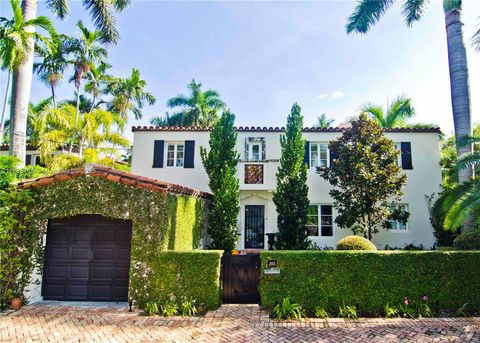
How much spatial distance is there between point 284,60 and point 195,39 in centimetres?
405

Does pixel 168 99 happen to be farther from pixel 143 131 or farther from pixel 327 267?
pixel 327 267

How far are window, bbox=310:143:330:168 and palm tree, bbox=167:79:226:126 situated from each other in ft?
48.8

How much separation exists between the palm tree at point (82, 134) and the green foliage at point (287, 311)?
12323 mm

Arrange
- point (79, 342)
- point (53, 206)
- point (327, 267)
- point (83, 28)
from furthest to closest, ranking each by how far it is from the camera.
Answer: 1. point (83, 28)
2. point (53, 206)
3. point (327, 267)
4. point (79, 342)

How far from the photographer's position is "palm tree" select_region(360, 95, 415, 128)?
19.5 meters

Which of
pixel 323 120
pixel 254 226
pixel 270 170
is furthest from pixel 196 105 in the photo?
pixel 254 226

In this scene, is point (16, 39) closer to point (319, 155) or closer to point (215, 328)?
point (215, 328)

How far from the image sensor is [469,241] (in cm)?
844

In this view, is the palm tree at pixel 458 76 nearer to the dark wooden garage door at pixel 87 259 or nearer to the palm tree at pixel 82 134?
the dark wooden garage door at pixel 87 259

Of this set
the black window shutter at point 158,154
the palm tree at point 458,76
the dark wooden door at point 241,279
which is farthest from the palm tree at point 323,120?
the dark wooden door at point 241,279

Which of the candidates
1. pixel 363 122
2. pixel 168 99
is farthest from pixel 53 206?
pixel 168 99

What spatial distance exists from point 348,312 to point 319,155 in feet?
28.9

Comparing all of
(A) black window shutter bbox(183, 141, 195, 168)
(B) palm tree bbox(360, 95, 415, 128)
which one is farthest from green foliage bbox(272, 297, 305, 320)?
(B) palm tree bbox(360, 95, 415, 128)

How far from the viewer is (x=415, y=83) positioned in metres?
12.4
